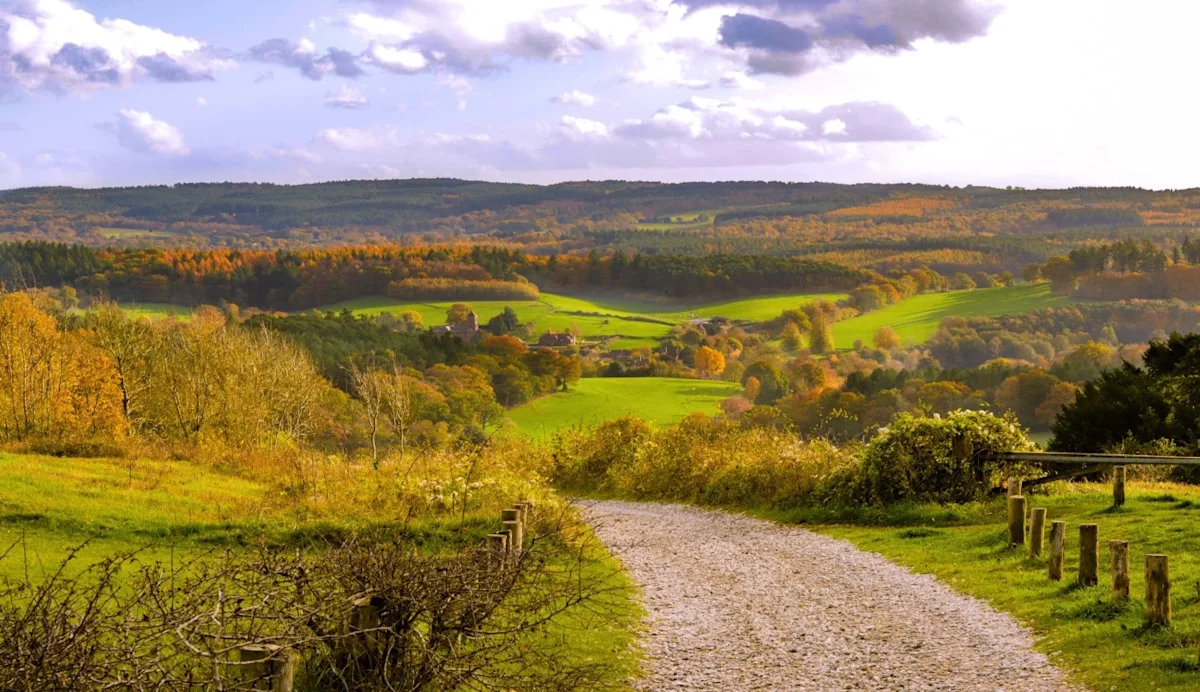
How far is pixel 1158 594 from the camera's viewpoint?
10883 mm

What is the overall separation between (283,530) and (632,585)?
6010 mm

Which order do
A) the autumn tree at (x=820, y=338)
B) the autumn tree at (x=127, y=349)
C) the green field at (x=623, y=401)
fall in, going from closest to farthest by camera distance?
1. the autumn tree at (x=127, y=349)
2. the green field at (x=623, y=401)
3. the autumn tree at (x=820, y=338)

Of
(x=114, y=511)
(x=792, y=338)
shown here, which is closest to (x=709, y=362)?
(x=792, y=338)

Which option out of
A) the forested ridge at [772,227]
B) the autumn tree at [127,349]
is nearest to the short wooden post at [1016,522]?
the autumn tree at [127,349]

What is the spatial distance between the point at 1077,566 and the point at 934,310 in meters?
107

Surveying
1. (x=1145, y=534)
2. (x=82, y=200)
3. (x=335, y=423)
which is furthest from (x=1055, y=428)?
(x=82, y=200)

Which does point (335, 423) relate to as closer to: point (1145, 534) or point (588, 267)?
point (1145, 534)

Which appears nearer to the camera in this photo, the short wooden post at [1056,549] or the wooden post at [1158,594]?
the wooden post at [1158,594]

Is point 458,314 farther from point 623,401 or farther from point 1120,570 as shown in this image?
point 1120,570

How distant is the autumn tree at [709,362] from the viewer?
92.9 metres

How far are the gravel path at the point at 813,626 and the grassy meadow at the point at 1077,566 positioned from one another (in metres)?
Answer: 0.40

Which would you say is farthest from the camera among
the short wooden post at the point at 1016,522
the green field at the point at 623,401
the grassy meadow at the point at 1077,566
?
the green field at the point at 623,401

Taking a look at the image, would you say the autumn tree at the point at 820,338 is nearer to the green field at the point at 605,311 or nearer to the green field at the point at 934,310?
the green field at the point at 934,310

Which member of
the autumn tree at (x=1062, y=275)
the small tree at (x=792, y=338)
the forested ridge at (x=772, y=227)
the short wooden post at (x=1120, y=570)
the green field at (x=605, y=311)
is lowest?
the small tree at (x=792, y=338)
